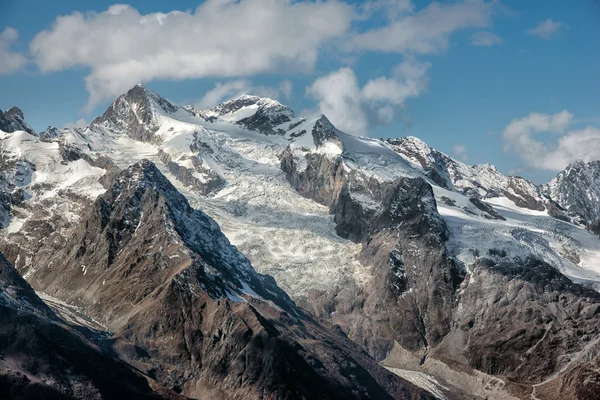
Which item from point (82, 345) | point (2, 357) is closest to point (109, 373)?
point (82, 345)

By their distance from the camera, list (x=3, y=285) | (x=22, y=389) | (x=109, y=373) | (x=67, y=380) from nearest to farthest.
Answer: (x=22, y=389) < (x=67, y=380) < (x=109, y=373) < (x=3, y=285)

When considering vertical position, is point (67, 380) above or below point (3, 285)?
below

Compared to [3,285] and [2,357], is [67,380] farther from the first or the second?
[3,285]

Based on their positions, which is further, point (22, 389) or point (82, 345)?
point (82, 345)

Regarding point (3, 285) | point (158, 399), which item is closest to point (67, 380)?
point (158, 399)

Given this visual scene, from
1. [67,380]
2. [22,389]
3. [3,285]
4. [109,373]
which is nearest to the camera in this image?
[22,389]

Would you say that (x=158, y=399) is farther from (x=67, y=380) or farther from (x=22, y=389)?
(x=22, y=389)
